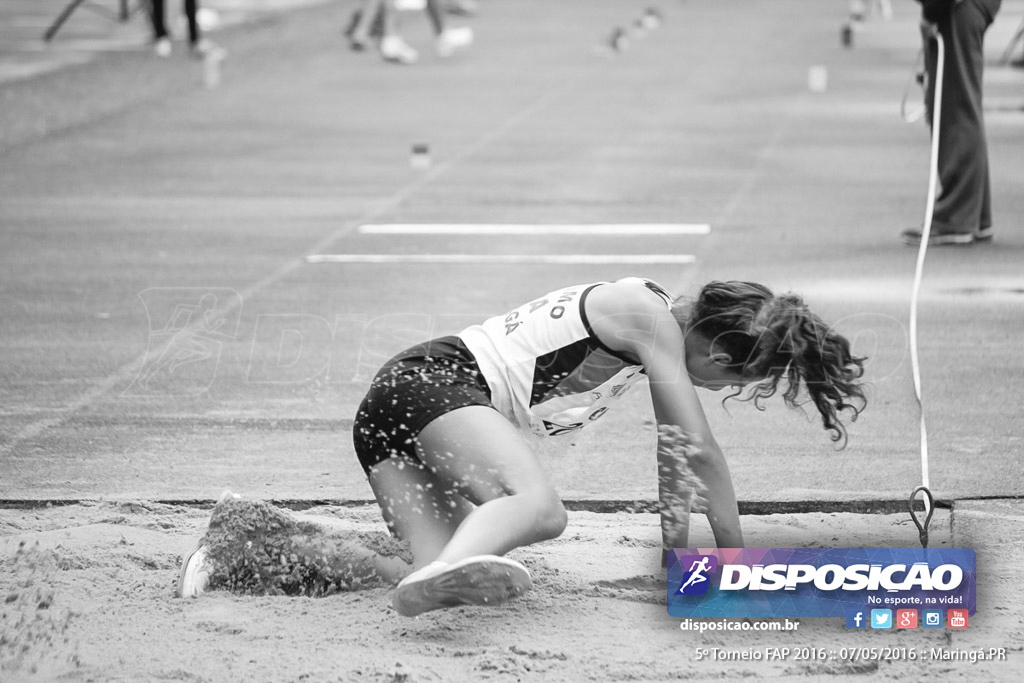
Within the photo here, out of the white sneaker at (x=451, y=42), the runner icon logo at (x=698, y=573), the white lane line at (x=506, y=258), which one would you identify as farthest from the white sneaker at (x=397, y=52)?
the runner icon logo at (x=698, y=573)

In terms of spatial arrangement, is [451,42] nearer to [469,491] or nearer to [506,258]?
[506,258]

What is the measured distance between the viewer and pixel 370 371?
6.57m

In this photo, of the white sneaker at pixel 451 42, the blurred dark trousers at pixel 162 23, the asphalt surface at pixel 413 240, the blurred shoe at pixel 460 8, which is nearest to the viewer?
the asphalt surface at pixel 413 240

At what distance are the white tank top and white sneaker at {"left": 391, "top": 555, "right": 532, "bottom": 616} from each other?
0.65m

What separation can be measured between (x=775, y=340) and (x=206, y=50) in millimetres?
15567

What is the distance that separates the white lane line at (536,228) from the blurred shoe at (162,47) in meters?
9.09

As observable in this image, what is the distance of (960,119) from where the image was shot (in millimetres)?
8867

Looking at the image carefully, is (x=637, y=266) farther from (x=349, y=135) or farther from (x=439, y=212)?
(x=349, y=135)

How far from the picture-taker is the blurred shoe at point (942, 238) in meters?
9.02

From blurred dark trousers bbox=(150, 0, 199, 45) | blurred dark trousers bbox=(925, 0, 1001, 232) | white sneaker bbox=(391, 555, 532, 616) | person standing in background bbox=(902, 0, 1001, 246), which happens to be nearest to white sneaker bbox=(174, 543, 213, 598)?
white sneaker bbox=(391, 555, 532, 616)

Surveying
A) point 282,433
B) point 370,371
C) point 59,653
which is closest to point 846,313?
point 370,371

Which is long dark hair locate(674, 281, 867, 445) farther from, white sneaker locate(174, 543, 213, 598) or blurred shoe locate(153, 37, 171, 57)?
blurred shoe locate(153, 37, 171, 57)

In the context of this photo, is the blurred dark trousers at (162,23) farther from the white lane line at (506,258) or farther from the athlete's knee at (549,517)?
the athlete's knee at (549,517)

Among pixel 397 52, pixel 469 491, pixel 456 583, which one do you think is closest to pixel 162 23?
pixel 397 52
